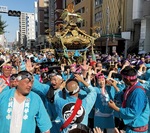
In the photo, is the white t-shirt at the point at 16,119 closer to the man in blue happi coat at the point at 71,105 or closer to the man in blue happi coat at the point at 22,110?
the man in blue happi coat at the point at 22,110

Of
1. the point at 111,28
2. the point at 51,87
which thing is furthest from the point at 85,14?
the point at 51,87

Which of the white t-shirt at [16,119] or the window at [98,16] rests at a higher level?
the window at [98,16]

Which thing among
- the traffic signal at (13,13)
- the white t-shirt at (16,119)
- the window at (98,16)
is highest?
the window at (98,16)

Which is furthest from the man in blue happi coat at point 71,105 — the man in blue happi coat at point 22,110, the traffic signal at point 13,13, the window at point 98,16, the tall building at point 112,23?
the window at point 98,16

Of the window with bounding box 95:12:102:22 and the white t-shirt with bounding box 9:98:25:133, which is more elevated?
the window with bounding box 95:12:102:22

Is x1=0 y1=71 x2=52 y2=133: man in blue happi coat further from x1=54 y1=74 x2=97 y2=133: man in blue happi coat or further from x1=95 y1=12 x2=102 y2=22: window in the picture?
x1=95 y1=12 x2=102 y2=22: window

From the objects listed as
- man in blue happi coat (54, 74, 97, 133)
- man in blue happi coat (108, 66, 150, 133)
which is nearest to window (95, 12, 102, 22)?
man in blue happi coat (108, 66, 150, 133)

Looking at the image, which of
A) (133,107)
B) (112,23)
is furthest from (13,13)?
(133,107)

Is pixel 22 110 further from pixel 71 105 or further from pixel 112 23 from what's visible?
pixel 112 23

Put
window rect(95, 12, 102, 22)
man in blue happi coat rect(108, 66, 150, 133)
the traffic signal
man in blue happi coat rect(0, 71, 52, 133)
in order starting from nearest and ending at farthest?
man in blue happi coat rect(0, 71, 52, 133)
man in blue happi coat rect(108, 66, 150, 133)
the traffic signal
window rect(95, 12, 102, 22)

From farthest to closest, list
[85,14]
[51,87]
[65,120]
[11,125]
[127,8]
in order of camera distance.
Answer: [85,14], [127,8], [51,87], [65,120], [11,125]

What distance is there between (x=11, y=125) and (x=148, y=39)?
2092 cm

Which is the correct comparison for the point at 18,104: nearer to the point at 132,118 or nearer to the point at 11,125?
the point at 11,125

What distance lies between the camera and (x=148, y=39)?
21.3 metres
